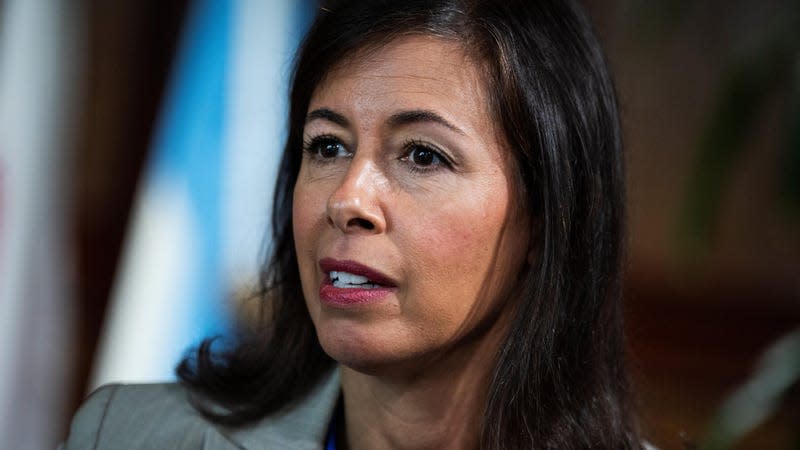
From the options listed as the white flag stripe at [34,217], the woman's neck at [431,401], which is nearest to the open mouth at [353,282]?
the woman's neck at [431,401]

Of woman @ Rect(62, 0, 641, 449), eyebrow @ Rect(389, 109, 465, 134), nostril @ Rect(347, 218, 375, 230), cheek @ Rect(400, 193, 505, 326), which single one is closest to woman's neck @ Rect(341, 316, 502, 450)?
woman @ Rect(62, 0, 641, 449)

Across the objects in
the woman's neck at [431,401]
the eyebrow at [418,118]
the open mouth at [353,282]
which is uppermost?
the eyebrow at [418,118]

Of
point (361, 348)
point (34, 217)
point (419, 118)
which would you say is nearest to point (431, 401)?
point (361, 348)

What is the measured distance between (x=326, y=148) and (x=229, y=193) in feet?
3.96

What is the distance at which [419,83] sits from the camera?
1.41 meters

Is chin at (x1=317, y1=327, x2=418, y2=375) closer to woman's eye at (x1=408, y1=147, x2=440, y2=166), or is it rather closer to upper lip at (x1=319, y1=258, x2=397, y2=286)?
upper lip at (x1=319, y1=258, x2=397, y2=286)

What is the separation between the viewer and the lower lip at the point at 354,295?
4.49ft

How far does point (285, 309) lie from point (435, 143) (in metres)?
0.51

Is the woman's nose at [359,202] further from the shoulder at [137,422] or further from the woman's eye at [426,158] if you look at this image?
the shoulder at [137,422]

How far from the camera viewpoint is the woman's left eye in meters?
1.41

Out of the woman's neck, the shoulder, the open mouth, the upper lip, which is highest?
the upper lip

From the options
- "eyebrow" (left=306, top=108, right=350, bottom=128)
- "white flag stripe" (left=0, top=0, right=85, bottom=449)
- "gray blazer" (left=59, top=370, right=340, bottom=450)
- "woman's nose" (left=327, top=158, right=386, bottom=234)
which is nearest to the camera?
"woman's nose" (left=327, top=158, right=386, bottom=234)

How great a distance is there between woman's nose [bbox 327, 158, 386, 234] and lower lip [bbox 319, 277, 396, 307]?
83 millimetres

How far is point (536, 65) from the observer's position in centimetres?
149
